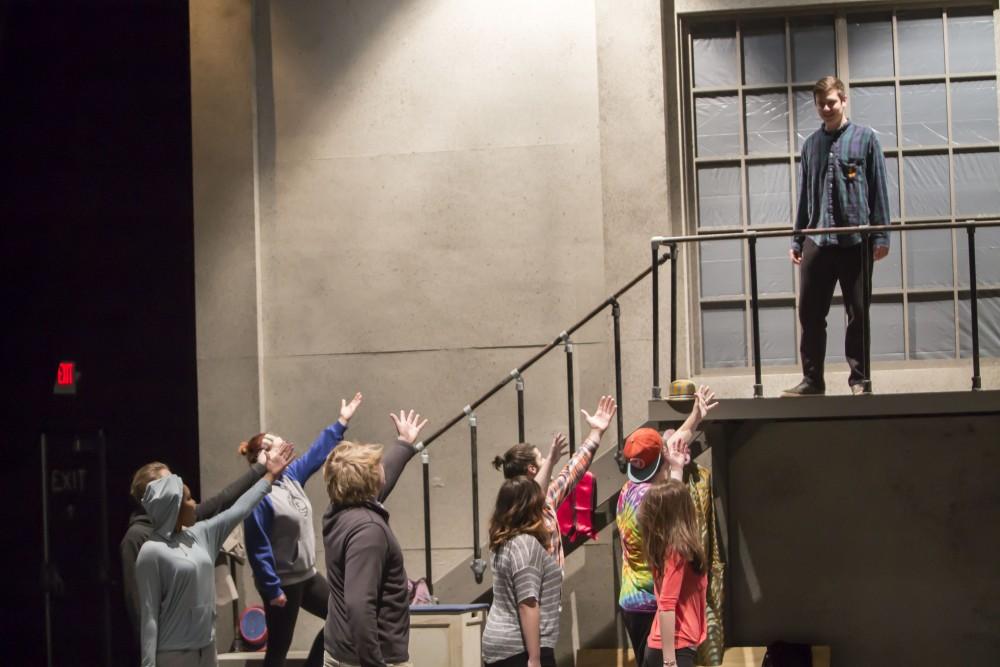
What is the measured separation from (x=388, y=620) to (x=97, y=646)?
22.8ft

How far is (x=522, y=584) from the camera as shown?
6312 mm

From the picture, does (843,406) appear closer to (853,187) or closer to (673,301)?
(673,301)

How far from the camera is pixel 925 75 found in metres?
10.4

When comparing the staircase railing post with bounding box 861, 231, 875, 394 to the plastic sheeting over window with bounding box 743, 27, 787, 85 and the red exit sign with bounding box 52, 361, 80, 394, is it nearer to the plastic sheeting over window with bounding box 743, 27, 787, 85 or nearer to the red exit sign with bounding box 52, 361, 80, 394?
the plastic sheeting over window with bounding box 743, 27, 787, 85

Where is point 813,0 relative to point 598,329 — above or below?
above

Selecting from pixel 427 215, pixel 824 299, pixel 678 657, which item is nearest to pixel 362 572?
pixel 678 657

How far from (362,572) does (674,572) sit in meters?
1.43

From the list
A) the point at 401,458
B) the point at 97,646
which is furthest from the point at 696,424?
the point at 97,646

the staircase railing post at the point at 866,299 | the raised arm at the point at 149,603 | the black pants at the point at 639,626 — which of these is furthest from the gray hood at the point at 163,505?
the staircase railing post at the point at 866,299

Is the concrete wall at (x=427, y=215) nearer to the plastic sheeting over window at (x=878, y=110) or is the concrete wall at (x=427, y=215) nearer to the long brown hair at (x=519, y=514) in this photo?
the plastic sheeting over window at (x=878, y=110)

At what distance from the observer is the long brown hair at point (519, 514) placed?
21.1 ft

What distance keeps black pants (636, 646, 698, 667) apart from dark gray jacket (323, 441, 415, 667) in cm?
117

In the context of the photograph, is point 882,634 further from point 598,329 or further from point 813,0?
point 813,0

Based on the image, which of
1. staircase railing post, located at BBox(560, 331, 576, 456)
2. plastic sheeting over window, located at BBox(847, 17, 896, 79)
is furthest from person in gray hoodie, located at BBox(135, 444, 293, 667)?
plastic sheeting over window, located at BBox(847, 17, 896, 79)
